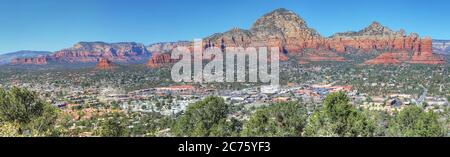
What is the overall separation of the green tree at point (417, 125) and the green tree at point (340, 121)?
266cm

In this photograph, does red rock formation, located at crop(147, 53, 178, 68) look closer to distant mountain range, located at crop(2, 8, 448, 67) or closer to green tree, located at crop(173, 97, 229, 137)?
distant mountain range, located at crop(2, 8, 448, 67)

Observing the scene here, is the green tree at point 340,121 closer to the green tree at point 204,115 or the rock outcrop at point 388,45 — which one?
the green tree at point 204,115

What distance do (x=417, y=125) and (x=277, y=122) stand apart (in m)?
8.11

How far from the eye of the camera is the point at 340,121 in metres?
20.6

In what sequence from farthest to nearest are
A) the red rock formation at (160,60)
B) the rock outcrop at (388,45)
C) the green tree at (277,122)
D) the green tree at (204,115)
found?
the red rock formation at (160,60)
the rock outcrop at (388,45)
the green tree at (204,115)
the green tree at (277,122)

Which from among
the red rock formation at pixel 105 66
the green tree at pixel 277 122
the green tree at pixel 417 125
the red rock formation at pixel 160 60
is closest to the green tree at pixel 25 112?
the green tree at pixel 277 122

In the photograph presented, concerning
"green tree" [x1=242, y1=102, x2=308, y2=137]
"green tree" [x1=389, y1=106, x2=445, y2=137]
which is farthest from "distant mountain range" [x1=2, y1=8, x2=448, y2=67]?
"green tree" [x1=242, y1=102, x2=308, y2=137]

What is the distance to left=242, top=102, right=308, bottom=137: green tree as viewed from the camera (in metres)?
23.2

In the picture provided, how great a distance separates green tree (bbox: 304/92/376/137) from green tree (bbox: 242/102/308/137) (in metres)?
2.12

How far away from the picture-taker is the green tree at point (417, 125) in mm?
21320

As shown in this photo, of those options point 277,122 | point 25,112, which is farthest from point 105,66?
point 277,122
